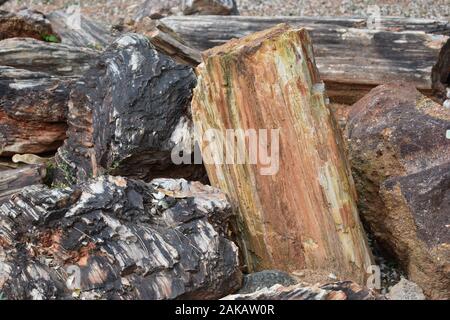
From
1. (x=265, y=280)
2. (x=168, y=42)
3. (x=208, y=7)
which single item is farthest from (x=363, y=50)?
(x=265, y=280)

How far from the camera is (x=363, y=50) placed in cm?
831

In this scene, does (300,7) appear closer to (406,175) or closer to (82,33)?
(82,33)

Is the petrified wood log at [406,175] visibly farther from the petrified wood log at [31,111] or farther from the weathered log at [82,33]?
the weathered log at [82,33]

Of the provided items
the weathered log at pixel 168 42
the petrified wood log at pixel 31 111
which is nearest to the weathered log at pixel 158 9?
the weathered log at pixel 168 42

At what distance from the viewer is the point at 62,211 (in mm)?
4875

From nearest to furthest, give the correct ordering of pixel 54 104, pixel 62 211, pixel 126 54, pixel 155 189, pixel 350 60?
pixel 62 211 < pixel 155 189 < pixel 126 54 < pixel 54 104 < pixel 350 60

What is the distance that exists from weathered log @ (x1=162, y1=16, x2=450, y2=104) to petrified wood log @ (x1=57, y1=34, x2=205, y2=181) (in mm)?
2420

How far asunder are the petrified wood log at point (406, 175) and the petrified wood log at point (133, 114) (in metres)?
1.41

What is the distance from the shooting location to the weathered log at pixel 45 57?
7.49 m

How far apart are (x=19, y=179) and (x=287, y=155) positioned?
257cm
